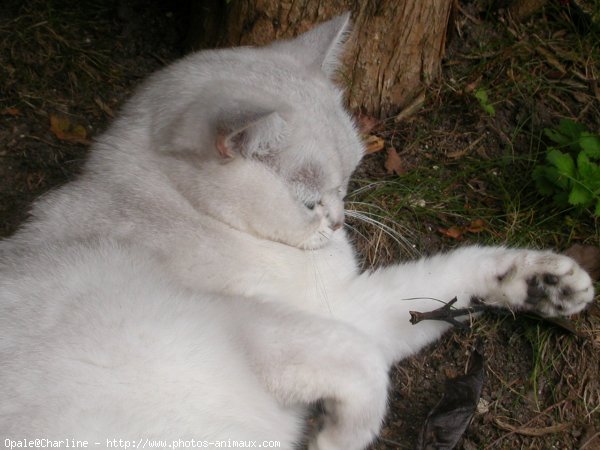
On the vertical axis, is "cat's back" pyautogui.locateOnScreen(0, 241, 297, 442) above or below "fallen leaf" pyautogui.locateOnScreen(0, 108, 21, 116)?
above

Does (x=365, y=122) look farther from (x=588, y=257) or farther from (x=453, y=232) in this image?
(x=588, y=257)

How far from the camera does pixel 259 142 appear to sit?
6.68 feet

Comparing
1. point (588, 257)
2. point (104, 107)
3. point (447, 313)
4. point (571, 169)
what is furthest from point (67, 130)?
point (588, 257)

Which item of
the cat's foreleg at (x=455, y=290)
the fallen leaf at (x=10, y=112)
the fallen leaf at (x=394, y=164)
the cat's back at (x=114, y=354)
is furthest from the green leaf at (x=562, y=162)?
→ the fallen leaf at (x=10, y=112)

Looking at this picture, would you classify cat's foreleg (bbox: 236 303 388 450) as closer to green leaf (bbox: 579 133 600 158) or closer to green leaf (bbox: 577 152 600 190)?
green leaf (bbox: 577 152 600 190)

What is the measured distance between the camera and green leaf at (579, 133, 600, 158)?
274 cm

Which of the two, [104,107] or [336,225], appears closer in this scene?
[336,225]

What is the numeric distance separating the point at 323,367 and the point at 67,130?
198 centimetres

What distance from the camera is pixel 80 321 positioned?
180 centimetres

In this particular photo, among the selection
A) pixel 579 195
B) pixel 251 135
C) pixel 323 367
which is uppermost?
pixel 251 135

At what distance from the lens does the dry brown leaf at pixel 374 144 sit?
3.14 metres

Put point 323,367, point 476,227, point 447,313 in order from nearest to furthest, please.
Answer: point 323,367, point 447,313, point 476,227

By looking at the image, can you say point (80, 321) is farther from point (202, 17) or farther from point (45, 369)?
point (202, 17)

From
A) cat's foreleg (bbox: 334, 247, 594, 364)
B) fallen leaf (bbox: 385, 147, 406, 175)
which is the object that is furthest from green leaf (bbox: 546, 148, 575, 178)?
fallen leaf (bbox: 385, 147, 406, 175)
